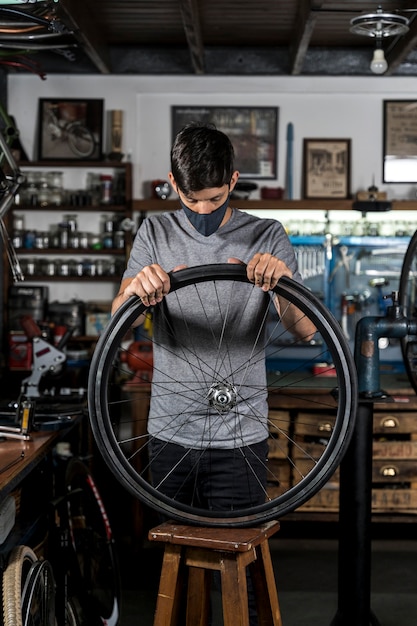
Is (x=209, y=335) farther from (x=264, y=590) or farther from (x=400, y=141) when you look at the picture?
(x=400, y=141)

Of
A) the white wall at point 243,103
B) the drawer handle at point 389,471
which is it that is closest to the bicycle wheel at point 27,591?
the drawer handle at point 389,471

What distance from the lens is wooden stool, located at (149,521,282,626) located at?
2182 millimetres

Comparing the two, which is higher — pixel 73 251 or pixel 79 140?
pixel 79 140

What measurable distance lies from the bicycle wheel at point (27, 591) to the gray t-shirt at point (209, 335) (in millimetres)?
568

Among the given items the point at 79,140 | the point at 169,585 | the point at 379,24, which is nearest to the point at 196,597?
the point at 169,585

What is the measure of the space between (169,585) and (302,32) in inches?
138

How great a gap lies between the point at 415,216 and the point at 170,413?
393cm

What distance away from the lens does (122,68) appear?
5.94 meters

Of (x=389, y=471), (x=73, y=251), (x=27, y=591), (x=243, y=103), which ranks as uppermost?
(x=243, y=103)

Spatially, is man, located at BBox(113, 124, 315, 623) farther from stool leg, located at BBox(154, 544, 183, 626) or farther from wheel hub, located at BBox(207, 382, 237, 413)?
stool leg, located at BBox(154, 544, 183, 626)

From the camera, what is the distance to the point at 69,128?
5945 mm

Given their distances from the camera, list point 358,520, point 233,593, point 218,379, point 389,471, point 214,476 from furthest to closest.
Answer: point 389,471, point 358,520, point 218,379, point 214,476, point 233,593

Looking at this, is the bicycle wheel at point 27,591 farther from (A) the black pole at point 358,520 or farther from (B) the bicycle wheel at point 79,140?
(B) the bicycle wheel at point 79,140

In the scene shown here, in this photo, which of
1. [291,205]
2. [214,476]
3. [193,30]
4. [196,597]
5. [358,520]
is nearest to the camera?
[196,597]
